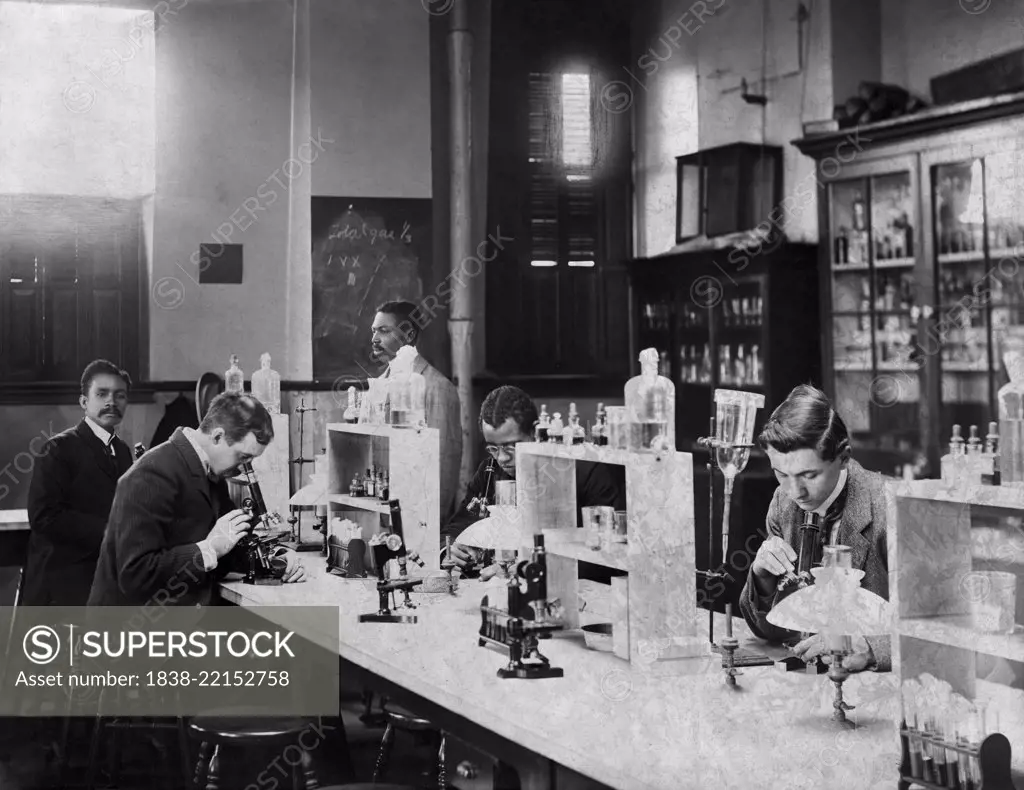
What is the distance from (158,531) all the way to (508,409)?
4.57 ft

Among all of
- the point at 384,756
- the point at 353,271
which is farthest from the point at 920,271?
the point at 384,756

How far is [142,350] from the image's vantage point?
7188 mm

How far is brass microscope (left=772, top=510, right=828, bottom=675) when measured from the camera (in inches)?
111

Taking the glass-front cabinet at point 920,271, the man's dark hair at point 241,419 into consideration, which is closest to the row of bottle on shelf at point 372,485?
the man's dark hair at point 241,419

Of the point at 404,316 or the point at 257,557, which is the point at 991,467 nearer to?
the point at 257,557

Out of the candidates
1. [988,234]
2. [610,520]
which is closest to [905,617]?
[610,520]

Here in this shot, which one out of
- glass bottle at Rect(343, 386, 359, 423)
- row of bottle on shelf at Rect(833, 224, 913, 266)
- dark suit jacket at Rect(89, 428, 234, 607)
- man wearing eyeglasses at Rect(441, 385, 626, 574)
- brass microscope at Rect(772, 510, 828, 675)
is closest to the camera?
brass microscope at Rect(772, 510, 828, 675)

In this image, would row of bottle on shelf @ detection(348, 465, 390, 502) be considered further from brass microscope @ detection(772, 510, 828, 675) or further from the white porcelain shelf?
the white porcelain shelf

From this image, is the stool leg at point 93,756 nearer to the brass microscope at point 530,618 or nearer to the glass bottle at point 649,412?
the brass microscope at point 530,618

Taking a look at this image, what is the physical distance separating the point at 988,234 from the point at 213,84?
4574 mm

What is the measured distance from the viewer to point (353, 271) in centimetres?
758

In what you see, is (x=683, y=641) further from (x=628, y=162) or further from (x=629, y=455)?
(x=628, y=162)

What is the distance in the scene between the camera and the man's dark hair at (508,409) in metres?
4.66

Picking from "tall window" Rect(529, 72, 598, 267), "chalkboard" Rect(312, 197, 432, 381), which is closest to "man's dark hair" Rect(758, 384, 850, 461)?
"chalkboard" Rect(312, 197, 432, 381)
